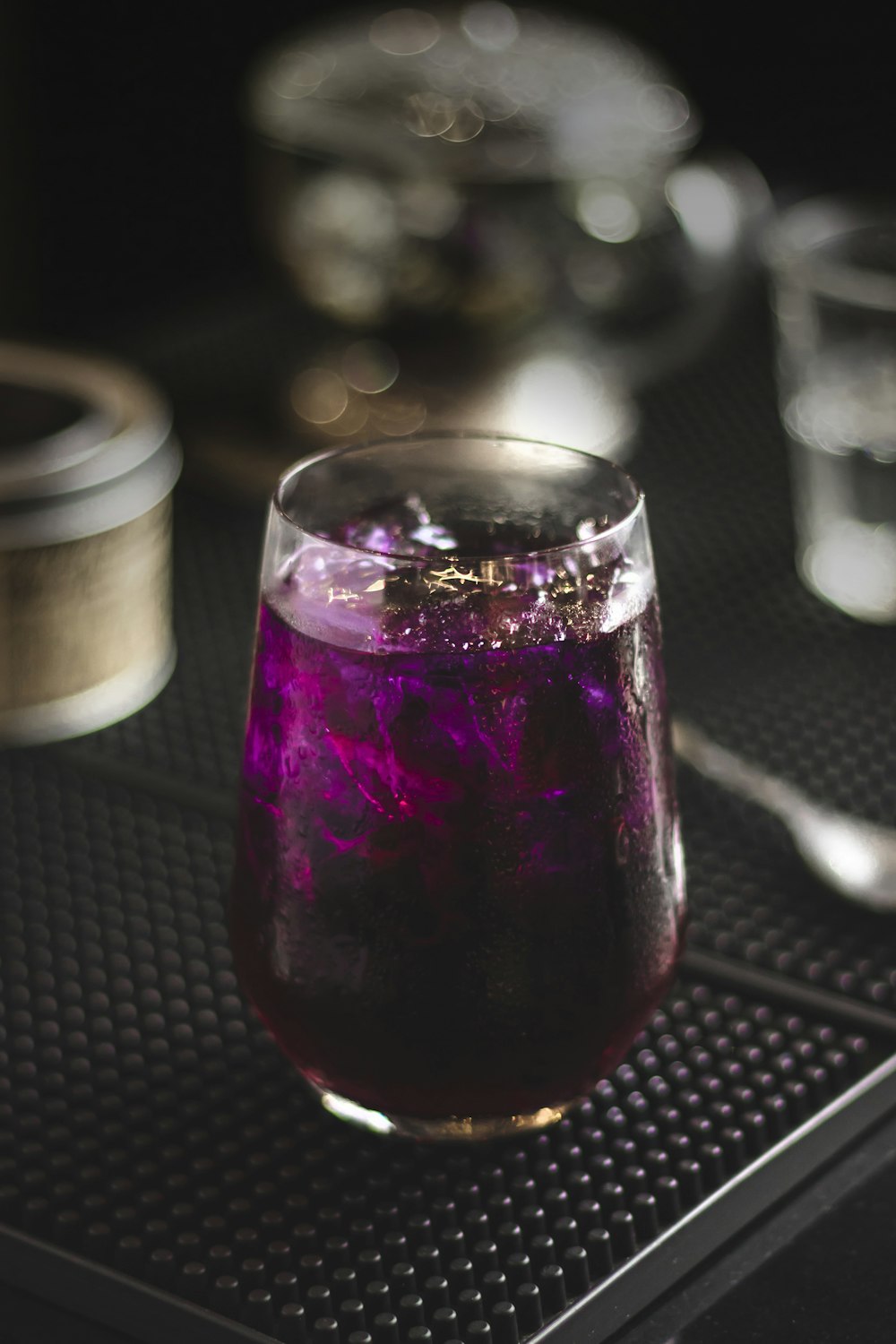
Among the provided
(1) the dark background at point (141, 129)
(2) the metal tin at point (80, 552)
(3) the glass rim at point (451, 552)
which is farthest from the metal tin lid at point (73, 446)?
(1) the dark background at point (141, 129)

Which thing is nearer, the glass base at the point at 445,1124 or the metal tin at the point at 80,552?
the glass base at the point at 445,1124

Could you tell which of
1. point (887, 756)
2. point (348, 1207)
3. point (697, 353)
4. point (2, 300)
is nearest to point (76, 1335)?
point (348, 1207)

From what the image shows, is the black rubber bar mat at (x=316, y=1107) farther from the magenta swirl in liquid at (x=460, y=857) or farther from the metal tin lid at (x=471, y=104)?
the metal tin lid at (x=471, y=104)

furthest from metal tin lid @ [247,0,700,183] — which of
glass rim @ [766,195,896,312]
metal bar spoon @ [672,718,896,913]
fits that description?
metal bar spoon @ [672,718,896,913]

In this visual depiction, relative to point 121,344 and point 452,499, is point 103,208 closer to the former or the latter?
point 121,344

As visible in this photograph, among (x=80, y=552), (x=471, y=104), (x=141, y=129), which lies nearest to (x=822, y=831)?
(x=80, y=552)

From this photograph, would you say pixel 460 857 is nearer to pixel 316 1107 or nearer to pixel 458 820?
pixel 458 820
